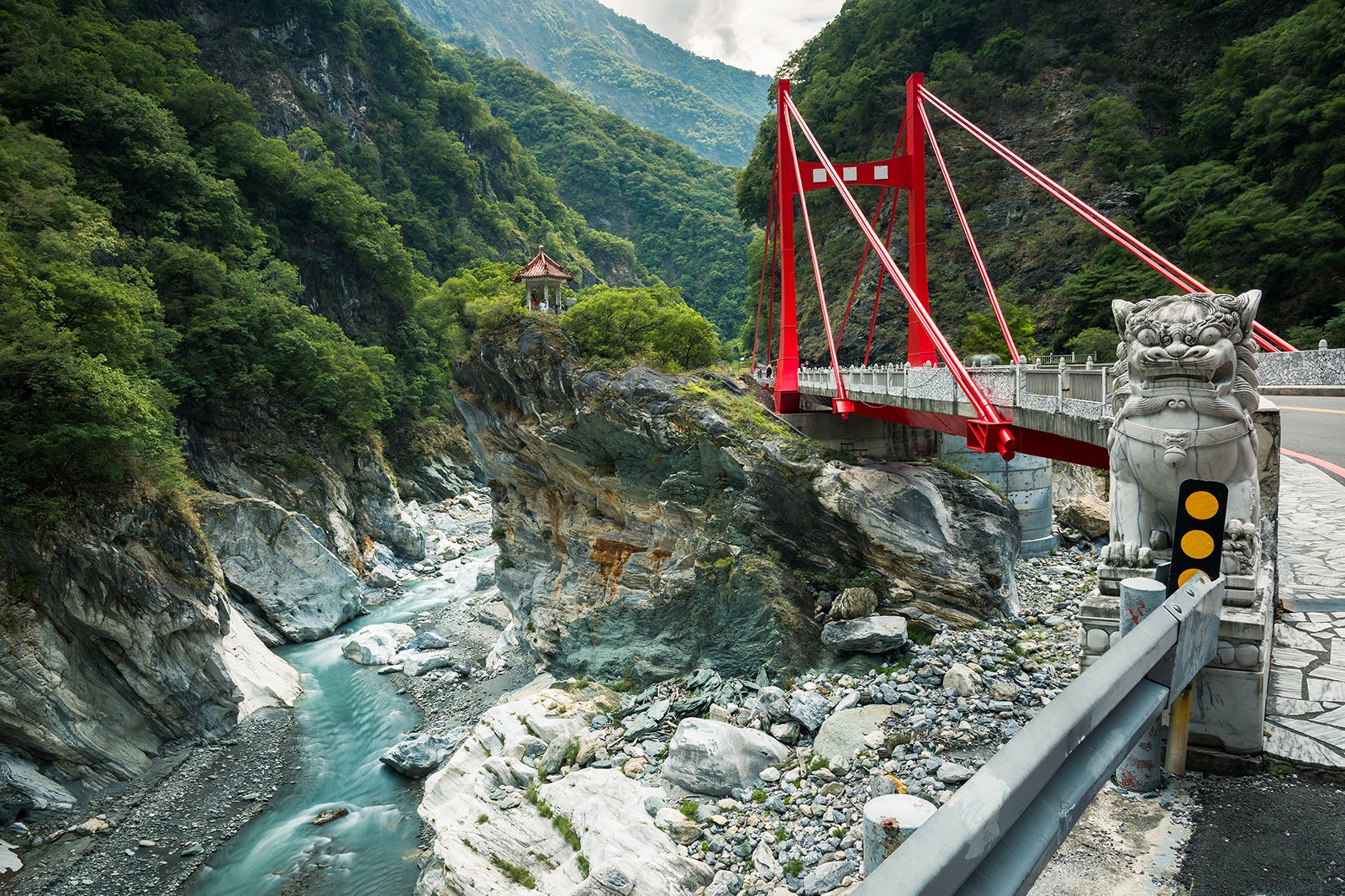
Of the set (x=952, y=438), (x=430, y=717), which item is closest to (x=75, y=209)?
(x=430, y=717)

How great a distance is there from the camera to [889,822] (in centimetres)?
187

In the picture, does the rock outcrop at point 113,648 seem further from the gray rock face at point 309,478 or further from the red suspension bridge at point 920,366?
the red suspension bridge at point 920,366

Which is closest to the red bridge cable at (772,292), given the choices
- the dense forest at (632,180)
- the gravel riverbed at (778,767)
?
the gravel riverbed at (778,767)

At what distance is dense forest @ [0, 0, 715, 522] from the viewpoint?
44.0 ft

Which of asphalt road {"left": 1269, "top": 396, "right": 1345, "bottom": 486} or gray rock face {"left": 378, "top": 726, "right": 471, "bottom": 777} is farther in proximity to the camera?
gray rock face {"left": 378, "top": 726, "right": 471, "bottom": 777}

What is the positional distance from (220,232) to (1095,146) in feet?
113

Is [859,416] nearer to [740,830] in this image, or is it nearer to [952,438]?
[952,438]

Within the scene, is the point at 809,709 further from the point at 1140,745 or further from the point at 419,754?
the point at 419,754

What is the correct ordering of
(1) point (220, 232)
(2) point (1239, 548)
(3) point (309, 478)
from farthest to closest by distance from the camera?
(1) point (220, 232)
(3) point (309, 478)
(2) point (1239, 548)

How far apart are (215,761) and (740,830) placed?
1191 cm

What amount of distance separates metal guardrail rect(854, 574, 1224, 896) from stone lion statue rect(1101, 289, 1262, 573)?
2.04m

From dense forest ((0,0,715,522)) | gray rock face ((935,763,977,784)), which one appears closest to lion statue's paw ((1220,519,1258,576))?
gray rock face ((935,763,977,784))

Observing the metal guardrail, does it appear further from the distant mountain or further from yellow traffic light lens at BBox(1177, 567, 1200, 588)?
the distant mountain

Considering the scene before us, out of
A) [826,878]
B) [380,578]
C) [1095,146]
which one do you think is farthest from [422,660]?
[1095,146]
